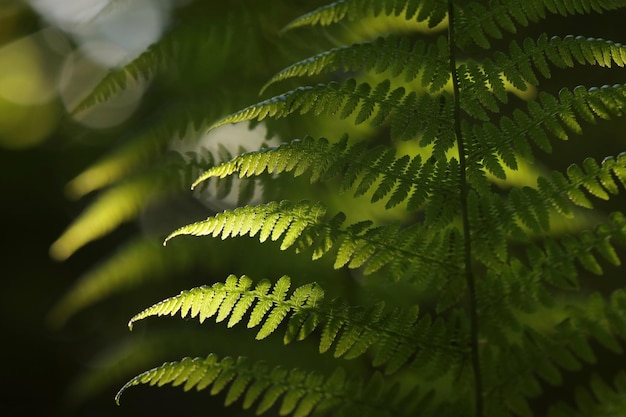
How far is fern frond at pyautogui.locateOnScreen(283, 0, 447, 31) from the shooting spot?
865 mm

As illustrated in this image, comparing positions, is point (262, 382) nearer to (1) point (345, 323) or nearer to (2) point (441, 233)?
(1) point (345, 323)

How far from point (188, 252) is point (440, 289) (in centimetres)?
84

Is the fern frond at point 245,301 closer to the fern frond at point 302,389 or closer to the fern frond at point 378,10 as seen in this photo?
the fern frond at point 302,389

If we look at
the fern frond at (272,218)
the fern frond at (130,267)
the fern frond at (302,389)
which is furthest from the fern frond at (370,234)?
the fern frond at (130,267)

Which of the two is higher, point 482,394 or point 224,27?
point 224,27

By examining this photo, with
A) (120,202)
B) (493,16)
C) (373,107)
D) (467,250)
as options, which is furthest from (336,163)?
(120,202)

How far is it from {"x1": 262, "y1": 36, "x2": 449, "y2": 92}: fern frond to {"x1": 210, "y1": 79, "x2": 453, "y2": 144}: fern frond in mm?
28

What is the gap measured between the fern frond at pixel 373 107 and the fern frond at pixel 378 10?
0.39 feet

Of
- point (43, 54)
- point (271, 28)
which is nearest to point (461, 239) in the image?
point (271, 28)

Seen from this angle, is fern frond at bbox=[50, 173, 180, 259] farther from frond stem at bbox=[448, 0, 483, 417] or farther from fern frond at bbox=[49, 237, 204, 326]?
frond stem at bbox=[448, 0, 483, 417]

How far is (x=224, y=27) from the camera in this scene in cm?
159

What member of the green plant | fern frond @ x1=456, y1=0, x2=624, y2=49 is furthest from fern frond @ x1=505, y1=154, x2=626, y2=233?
fern frond @ x1=456, y1=0, x2=624, y2=49

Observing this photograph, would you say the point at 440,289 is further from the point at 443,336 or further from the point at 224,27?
the point at 224,27

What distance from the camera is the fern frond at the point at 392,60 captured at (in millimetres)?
830
